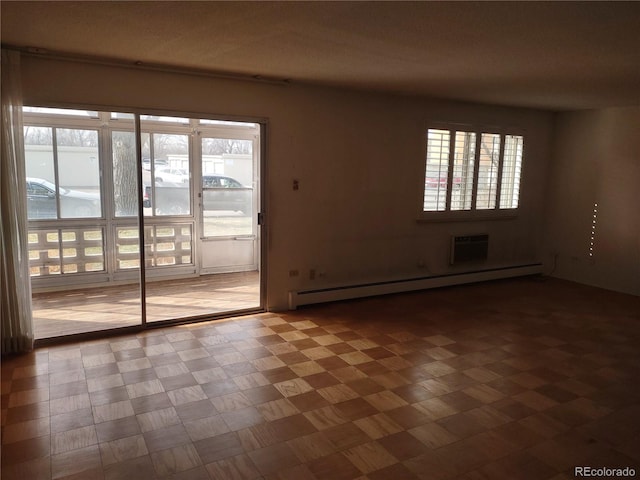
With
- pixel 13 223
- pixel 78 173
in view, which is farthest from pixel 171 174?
pixel 13 223

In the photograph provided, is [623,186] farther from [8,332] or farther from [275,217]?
[8,332]

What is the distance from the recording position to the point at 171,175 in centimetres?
615

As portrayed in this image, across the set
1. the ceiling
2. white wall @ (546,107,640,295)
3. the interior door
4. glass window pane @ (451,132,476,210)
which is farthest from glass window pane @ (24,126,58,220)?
white wall @ (546,107,640,295)

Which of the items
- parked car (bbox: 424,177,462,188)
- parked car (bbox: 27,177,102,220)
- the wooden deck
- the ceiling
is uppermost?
the ceiling

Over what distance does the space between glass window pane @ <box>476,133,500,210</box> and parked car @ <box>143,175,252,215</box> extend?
317 cm

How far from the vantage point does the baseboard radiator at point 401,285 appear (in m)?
4.94

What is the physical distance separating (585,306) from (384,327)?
99.1 inches

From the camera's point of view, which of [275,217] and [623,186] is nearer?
[275,217]

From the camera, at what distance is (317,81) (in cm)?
448

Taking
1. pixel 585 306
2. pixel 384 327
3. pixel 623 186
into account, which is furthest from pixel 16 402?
pixel 623 186

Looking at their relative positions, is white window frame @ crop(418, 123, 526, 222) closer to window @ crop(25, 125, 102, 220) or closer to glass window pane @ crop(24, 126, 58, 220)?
window @ crop(25, 125, 102, 220)

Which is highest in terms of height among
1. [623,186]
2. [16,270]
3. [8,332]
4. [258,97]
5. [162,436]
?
[258,97]

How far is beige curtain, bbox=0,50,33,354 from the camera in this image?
3.36 m

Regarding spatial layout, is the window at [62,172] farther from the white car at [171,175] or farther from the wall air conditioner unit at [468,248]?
the wall air conditioner unit at [468,248]
